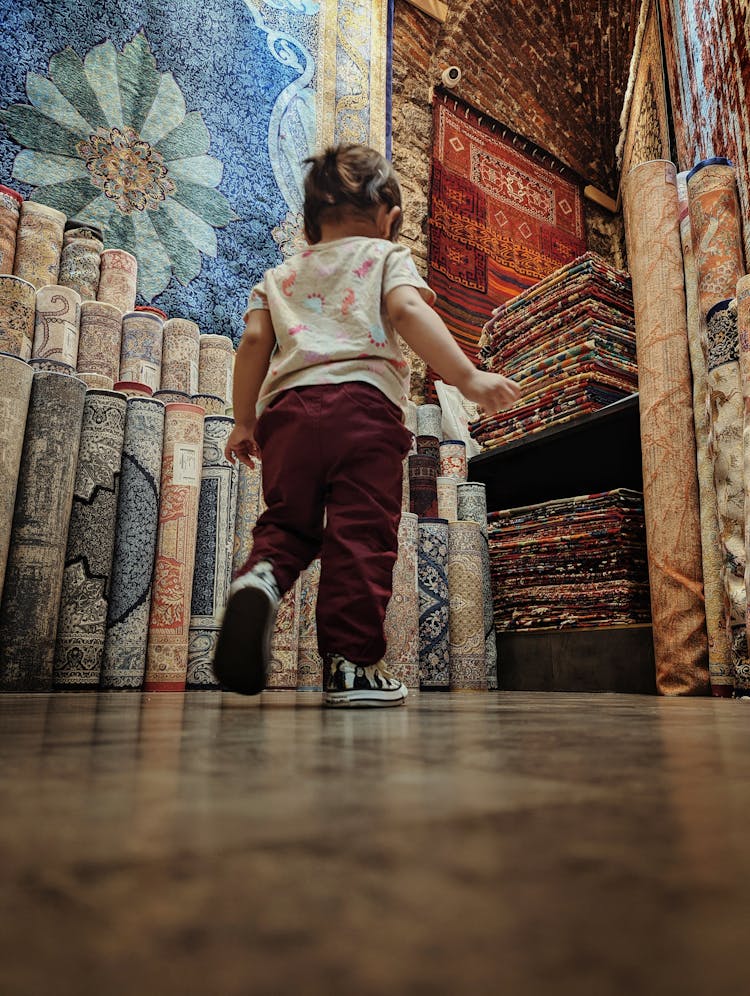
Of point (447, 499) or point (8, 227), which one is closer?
point (8, 227)

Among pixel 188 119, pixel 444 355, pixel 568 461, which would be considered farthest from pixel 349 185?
pixel 188 119

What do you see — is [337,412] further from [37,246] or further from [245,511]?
[37,246]

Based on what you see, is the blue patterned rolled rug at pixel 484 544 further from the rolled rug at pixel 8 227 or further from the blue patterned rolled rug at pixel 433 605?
the rolled rug at pixel 8 227

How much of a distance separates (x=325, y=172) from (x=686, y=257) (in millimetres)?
893

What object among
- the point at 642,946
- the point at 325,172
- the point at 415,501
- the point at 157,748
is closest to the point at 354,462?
the point at 325,172

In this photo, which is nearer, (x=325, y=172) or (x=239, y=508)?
(x=325, y=172)

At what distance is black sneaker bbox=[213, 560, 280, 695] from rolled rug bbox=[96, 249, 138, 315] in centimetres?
164

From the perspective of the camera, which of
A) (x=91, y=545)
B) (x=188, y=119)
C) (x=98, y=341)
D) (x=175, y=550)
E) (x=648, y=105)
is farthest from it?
(x=648, y=105)

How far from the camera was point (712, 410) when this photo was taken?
1.40 meters

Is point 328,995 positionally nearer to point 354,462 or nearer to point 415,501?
point 354,462

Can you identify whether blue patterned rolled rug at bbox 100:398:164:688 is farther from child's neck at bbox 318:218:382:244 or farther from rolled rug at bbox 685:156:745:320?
rolled rug at bbox 685:156:745:320

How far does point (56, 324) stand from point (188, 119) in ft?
4.87

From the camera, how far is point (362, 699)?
0.88 metres

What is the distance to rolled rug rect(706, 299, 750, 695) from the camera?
1.31m
